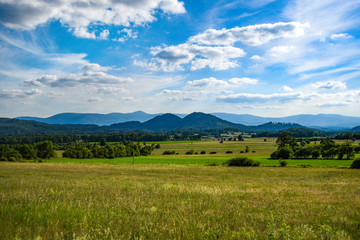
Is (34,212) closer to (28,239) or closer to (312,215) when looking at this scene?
(28,239)

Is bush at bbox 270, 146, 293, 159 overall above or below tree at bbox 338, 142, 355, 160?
below

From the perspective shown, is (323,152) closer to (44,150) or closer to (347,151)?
(347,151)

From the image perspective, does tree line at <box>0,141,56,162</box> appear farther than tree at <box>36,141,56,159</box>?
No

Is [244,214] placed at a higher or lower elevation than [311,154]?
higher

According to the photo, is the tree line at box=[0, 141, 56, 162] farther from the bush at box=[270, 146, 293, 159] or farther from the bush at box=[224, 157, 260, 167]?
the bush at box=[270, 146, 293, 159]

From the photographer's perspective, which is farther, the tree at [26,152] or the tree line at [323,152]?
the tree at [26,152]

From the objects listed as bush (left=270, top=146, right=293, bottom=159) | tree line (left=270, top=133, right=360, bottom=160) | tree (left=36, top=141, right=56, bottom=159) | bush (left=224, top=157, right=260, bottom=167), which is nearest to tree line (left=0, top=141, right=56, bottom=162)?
tree (left=36, top=141, right=56, bottom=159)

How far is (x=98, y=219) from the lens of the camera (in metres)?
6.39

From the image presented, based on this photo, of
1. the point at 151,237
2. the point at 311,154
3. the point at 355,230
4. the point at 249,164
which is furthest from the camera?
the point at 311,154

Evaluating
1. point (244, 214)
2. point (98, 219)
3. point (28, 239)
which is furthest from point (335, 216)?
point (28, 239)

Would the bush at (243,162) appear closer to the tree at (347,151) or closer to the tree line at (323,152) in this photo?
the tree line at (323,152)

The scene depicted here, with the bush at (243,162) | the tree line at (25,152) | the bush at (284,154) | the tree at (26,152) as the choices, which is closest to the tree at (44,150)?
the tree line at (25,152)

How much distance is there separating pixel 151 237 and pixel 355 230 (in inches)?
215

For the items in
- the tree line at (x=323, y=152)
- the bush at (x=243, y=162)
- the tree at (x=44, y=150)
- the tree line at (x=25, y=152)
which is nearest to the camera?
the bush at (x=243, y=162)
